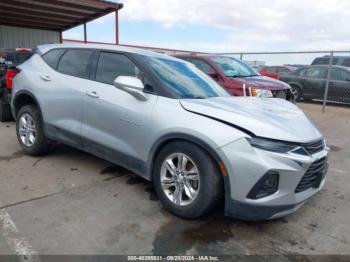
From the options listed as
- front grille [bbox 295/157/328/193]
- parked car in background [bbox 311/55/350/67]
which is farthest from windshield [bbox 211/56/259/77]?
parked car in background [bbox 311/55/350/67]

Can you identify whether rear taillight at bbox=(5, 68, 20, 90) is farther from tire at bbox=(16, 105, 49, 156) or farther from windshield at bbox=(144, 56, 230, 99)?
windshield at bbox=(144, 56, 230, 99)

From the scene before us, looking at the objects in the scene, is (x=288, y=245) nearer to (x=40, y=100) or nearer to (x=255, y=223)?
(x=255, y=223)

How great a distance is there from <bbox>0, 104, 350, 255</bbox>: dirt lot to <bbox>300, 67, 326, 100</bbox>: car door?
26.7 ft

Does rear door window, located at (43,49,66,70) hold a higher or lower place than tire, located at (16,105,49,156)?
higher

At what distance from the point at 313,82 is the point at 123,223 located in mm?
10767

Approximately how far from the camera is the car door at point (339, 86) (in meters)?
10.9

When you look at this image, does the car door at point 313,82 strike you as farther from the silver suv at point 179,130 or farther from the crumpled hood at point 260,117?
the crumpled hood at point 260,117

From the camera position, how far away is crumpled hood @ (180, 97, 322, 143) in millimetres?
2693

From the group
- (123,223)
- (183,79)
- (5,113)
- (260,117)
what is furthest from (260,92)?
(5,113)

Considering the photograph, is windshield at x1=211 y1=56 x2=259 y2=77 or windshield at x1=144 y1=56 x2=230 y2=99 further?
windshield at x1=211 y1=56 x2=259 y2=77

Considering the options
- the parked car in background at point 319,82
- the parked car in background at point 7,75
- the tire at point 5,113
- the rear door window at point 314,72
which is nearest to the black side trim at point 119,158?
the parked car in background at point 7,75

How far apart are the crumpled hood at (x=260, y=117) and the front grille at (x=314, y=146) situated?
44 mm

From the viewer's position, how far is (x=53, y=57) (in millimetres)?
4453

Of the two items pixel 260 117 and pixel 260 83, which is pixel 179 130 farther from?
pixel 260 83
